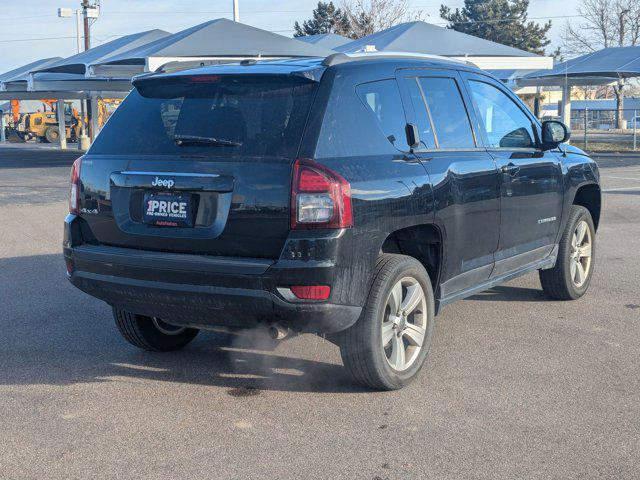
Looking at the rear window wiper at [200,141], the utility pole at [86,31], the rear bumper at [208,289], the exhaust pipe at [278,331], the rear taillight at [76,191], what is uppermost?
the utility pole at [86,31]

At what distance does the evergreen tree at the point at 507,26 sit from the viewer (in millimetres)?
79062

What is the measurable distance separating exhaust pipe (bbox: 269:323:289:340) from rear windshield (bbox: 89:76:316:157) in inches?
35.4

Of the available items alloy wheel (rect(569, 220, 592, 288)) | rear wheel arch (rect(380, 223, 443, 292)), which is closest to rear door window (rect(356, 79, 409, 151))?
rear wheel arch (rect(380, 223, 443, 292))

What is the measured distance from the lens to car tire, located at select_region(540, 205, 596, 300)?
23.3 ft

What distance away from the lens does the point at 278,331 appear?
15.3ft

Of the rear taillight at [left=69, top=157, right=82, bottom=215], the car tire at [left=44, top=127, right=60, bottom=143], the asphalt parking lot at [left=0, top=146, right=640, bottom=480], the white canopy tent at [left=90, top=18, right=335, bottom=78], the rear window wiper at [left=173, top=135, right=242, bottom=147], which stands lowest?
the asphalt parking lot at [left=0, top=146, right=640, bottom=480]

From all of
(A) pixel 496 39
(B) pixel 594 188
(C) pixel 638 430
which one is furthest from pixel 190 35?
(A) pixel 496 39

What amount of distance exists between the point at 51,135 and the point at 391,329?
6048 centimetres

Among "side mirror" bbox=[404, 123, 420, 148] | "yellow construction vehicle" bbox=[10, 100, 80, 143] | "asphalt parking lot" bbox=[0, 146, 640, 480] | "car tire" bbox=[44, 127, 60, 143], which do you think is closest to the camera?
"asphalt parking lot" bbox=[0, 146, 640, 480]

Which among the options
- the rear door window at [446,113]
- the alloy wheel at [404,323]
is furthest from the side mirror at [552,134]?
the alloy wheel at [404,323]

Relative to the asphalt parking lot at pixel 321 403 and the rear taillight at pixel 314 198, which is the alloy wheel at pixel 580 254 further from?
the rear taillight at pixel 314 198

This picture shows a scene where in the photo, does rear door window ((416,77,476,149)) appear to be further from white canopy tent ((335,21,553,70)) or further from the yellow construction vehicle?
the yellow construction vehicle

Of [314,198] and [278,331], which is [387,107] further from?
[278,331]

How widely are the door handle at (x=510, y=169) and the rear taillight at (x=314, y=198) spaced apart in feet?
6.36
